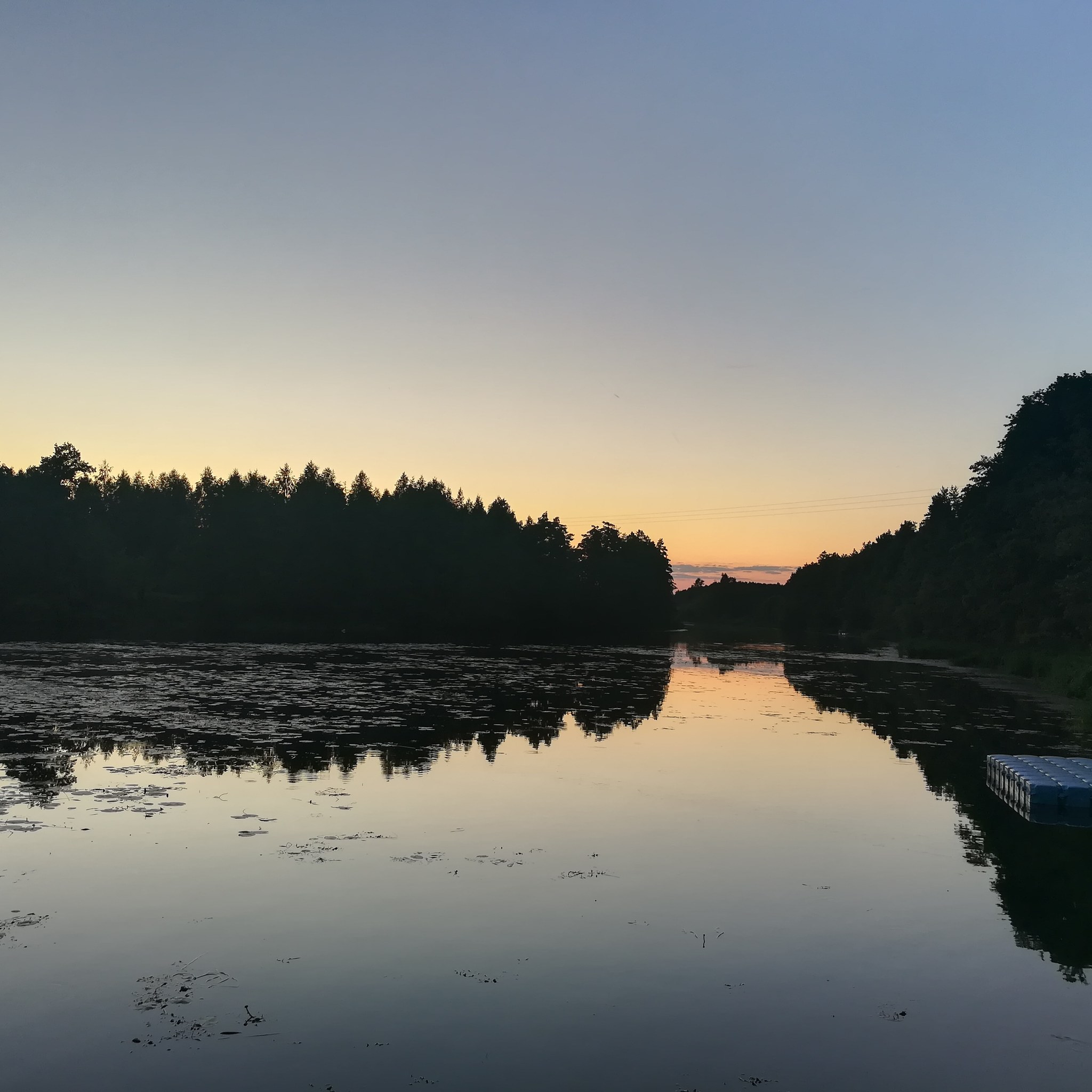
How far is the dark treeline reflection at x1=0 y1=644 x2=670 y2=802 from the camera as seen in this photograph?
22.1 m

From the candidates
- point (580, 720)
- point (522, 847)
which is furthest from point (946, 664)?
point (522, 847)

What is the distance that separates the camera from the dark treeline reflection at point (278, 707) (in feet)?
72.6

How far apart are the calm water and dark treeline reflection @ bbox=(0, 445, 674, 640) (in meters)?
56.5

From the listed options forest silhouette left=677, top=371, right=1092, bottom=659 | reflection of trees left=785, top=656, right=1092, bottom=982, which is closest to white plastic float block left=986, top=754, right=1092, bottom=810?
reflection of trees left=785, top=656, right=1092, bottom=982

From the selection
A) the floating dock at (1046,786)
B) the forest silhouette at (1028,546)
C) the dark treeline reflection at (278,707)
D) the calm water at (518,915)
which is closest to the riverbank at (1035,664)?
the forest silhouette at (1028,546)

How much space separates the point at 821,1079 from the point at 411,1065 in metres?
3.49

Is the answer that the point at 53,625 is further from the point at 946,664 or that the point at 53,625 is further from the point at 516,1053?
the point at 516,1053

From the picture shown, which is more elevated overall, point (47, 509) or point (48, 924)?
point (47, 509)

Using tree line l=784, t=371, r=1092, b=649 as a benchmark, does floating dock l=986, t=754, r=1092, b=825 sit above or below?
below

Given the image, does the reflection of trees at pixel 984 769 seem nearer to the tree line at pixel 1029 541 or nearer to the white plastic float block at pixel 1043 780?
the white plastic float block at pixel 1043 780

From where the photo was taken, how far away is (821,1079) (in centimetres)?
783

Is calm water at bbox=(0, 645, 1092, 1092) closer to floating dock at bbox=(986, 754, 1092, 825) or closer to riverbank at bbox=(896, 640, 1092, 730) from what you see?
floating dock at bbox=(986, 754, 1092, 825)

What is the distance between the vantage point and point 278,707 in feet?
103

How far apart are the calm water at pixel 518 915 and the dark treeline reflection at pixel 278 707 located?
29 cm
